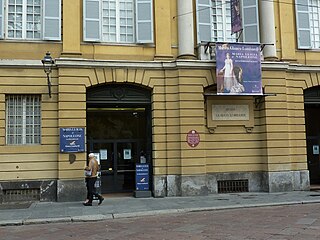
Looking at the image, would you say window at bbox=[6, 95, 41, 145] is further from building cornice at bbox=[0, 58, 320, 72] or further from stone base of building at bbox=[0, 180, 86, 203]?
stone base of building at bbox=[0, 180, 86, 203]

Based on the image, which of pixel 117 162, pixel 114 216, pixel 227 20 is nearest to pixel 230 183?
pixel 117 162

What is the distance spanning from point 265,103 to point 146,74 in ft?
17.2

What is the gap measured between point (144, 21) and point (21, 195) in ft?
28.0

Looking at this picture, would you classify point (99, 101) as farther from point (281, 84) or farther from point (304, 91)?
point (304, 91)

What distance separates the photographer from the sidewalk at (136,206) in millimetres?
12039

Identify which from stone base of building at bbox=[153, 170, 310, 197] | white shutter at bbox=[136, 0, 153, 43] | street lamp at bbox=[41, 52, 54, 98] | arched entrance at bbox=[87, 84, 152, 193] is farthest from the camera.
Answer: arched entrance at bbox=[87, 84, 152, 193]

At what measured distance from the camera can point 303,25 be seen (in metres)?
18.1

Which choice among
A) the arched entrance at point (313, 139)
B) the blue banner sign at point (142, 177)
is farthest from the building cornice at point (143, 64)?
the blue banner sign at point (142, 177)

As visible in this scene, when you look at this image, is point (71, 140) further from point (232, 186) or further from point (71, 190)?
point (232, 186)

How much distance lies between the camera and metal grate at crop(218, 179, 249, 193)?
1706cm

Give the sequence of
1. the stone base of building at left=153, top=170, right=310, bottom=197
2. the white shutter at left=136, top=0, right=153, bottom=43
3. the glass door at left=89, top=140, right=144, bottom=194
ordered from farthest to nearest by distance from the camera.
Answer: the glass door at left=89, top=140, right=144, bottom=194, the white shutter at left=136, top=0, right=153, bottom=43, the stone base of building at left=153, top=170, right=310, bottom=197

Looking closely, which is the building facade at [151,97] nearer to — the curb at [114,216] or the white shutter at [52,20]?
the white shutter at [52,20]

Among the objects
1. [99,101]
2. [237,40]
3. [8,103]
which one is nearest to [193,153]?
[99,101]

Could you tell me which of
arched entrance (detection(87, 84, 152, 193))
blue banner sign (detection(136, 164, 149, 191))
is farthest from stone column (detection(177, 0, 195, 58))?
blue banner sign (detection(136, 164, 149, 191))
